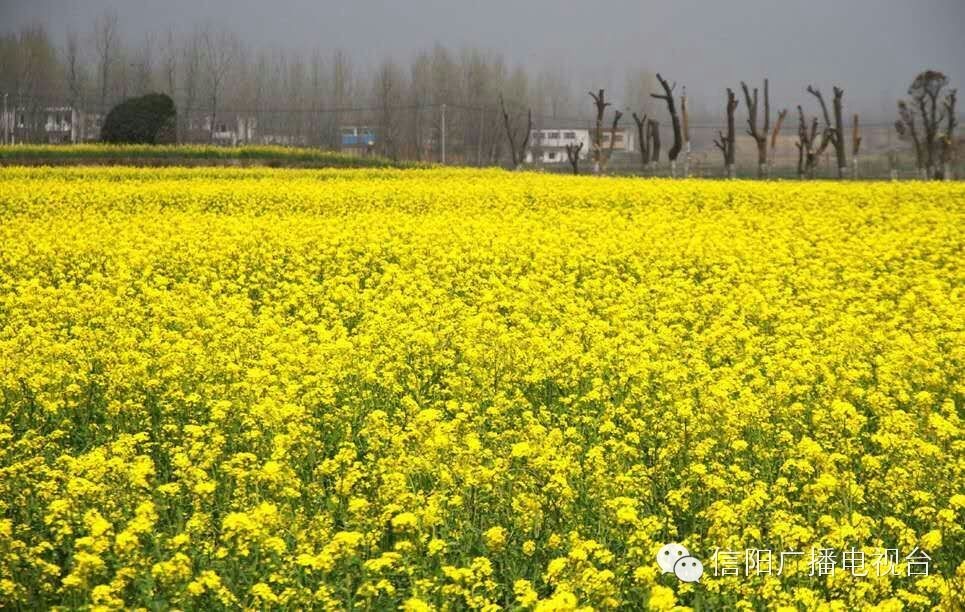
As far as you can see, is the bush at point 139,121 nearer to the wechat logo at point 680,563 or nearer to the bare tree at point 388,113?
the bare tree at point 388,113

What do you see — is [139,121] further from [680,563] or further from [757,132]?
[680,563]

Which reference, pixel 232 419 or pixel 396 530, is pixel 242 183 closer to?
pixel 232 419

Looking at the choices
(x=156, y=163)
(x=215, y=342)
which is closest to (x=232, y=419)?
(x=215, y=342)

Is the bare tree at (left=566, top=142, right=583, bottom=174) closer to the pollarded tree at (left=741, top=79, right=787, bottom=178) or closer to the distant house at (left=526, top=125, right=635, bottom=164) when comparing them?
the pollarded tree at (left=741, top=79, right=787, bottom=178)

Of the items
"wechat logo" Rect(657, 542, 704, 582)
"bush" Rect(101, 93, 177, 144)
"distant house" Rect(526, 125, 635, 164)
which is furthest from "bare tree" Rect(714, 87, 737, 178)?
"distant house" Rect(526, 125, 635, 164)

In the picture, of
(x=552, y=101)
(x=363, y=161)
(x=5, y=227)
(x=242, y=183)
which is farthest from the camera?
(x=552, y=101)

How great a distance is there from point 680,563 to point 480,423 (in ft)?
6.84

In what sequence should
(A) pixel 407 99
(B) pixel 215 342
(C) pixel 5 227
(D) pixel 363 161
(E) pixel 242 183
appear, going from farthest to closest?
1. (A) pixel 407 99
2. (D) pixel 363 161
3. (E) pixel 242 183
4. (C) pixel 5 227
5. (B) pixel 215 342

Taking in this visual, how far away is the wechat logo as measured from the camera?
4.56 meters

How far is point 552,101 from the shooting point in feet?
331

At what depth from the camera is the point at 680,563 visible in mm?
4621

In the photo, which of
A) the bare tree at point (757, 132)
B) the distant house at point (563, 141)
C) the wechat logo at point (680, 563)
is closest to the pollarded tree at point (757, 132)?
the bare tree at point (757, 132)

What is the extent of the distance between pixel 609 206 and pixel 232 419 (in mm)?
13918

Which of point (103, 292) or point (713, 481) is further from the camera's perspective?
point (103, 292)
